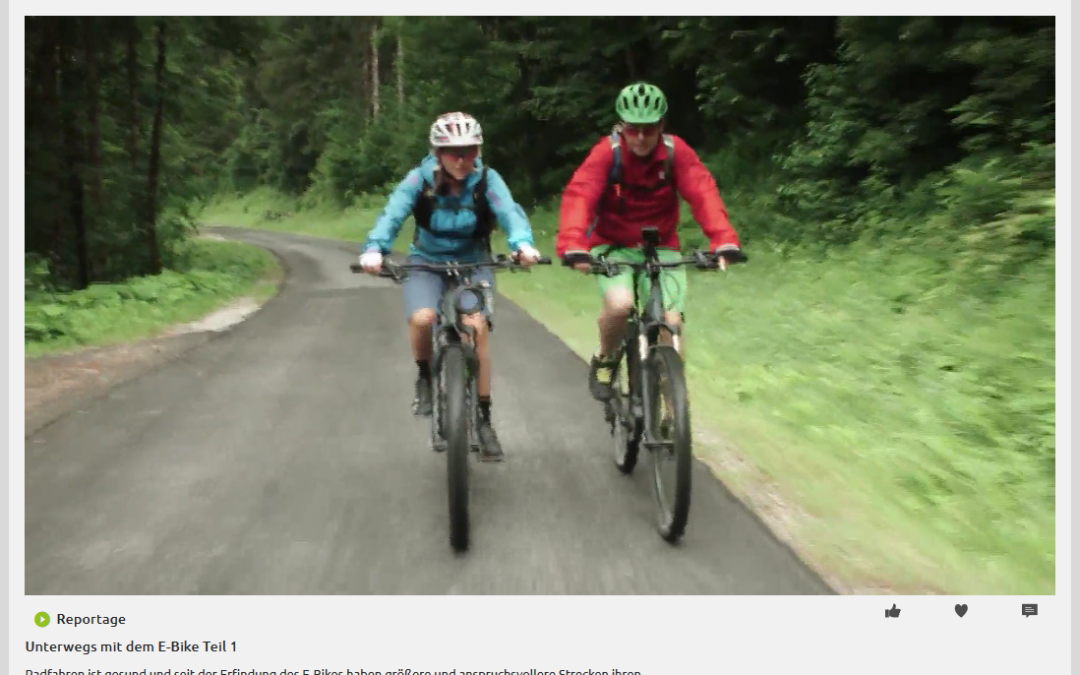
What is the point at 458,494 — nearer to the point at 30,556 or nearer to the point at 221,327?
the point at 30,556

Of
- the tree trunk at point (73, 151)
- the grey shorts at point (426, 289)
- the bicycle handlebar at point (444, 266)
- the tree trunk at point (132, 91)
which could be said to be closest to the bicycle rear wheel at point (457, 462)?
the bicycle handlebar at point (444, 266)

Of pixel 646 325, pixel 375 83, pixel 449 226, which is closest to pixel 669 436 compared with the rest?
pixel 646 325

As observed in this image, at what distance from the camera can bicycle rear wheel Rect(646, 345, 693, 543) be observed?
13.0 feet

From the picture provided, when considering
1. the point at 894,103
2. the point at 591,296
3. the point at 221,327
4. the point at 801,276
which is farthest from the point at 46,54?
the point at 894,103

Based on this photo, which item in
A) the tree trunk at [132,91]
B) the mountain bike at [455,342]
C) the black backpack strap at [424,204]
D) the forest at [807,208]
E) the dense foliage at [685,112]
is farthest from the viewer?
the tree trunk at [132,91]

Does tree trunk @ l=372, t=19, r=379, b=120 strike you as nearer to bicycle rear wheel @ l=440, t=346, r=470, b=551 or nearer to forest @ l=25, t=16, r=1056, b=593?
forest @ l=25, t=16, r=1056, b=593

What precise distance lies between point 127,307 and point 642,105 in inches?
413

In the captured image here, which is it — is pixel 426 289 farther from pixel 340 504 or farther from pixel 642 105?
pixel 642 105

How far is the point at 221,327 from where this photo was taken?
1236cm

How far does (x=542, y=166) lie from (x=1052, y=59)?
20761 mm

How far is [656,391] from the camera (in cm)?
445

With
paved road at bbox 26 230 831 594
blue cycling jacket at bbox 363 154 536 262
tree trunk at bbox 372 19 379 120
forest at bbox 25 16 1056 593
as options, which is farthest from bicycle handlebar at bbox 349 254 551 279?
tree trunk at bbox 372 19 379 120

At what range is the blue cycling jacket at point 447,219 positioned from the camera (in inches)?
184

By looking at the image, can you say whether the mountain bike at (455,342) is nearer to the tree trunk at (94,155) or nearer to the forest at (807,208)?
the forest at (807,208)
